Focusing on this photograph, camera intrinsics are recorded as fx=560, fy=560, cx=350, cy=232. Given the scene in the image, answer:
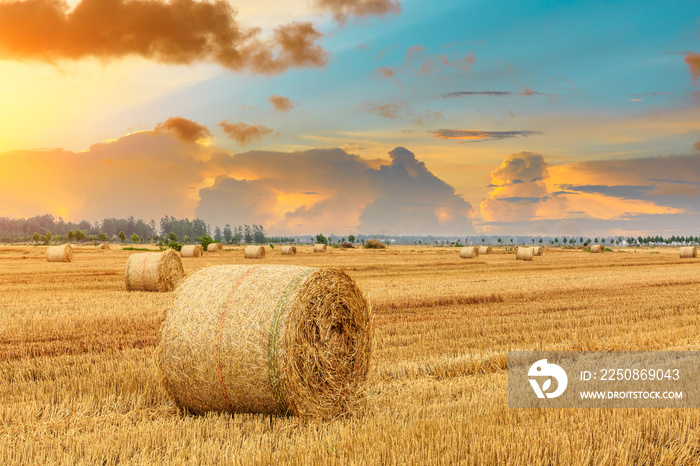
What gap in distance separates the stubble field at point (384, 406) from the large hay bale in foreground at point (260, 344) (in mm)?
343

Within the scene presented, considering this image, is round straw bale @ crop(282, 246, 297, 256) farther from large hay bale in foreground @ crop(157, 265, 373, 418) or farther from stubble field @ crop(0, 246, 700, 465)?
large hay bale in foreground @ crop(157, 265, 373, 418)

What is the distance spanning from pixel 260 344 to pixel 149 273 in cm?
1608

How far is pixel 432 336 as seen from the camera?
510 inches

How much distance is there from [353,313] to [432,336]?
15.8ft

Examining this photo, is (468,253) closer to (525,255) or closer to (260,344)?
(525,255)

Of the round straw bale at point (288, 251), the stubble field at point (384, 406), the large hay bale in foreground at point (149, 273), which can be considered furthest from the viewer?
the round straw bale at point (288, 251)

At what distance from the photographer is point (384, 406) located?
773 cm

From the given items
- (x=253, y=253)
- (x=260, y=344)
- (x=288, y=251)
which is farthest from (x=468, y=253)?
(x=260, y=344)

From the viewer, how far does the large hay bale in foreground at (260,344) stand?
724 centimetres

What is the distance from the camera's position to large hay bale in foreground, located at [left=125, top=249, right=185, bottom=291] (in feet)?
71.8

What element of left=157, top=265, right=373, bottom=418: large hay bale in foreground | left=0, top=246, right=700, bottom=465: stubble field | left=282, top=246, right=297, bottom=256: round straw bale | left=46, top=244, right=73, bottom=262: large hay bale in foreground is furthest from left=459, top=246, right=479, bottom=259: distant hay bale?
left=157, top=265, right=373, bottom=418: large hay bale in foreground

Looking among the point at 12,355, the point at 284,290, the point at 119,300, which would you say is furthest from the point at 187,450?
the point at 119,300

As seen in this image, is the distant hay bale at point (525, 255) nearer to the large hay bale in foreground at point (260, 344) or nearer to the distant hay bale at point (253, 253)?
the distant hay bale at point (253, 253)

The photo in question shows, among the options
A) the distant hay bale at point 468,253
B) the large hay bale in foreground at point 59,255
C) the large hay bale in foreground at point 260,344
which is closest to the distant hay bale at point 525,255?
the distant hay bale at point 468,253
